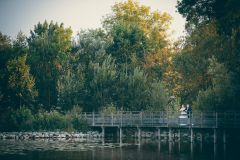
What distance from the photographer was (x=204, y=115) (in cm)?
6006

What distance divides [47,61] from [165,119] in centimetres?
2261

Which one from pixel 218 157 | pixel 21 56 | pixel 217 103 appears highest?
pixel 21 56

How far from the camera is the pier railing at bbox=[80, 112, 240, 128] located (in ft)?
191

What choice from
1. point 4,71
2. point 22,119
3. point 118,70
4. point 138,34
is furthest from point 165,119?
point 138,34

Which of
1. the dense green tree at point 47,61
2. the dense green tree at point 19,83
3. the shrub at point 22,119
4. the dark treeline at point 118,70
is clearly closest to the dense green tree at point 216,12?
the dark treeline at point 118,70

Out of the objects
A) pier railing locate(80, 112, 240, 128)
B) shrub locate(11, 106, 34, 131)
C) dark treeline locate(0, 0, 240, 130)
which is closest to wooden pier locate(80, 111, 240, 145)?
pier railing locate(80, 112, 240, 128)

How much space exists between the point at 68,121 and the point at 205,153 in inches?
900

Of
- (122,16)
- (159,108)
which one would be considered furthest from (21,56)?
(122,16)

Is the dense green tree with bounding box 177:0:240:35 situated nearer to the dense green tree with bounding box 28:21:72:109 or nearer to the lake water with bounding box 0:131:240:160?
the lake water with bounding box 0:131:240:160

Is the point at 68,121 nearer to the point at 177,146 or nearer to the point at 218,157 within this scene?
the point at 177,146

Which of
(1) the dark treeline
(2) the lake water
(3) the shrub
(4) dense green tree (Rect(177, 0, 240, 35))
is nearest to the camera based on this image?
(2) the lake water

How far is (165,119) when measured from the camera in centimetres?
6381

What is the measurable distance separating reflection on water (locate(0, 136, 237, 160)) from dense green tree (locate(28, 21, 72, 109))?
16.7 metres

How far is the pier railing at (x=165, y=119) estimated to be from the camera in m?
58.3
